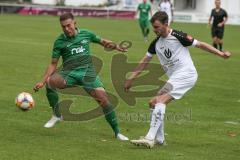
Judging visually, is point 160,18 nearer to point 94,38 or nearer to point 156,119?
point 156,119

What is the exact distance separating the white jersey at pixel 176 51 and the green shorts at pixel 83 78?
1.36 m

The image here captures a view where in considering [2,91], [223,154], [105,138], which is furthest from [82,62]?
[2,91]

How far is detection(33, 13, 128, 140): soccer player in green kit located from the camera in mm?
10551

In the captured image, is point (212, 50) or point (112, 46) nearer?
point (212, 50)

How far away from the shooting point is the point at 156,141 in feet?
32.5

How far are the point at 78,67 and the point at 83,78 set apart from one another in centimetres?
21

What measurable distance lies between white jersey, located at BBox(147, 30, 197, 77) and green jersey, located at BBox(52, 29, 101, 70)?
4.43 ft

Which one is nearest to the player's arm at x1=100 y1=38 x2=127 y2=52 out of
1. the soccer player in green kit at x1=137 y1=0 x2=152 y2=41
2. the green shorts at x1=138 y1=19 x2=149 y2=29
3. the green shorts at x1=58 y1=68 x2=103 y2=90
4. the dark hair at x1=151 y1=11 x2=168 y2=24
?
the green shorts at x1=58 y1=68 x2=103 y2=90

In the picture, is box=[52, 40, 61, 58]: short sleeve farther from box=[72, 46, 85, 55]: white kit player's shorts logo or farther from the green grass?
the green grass

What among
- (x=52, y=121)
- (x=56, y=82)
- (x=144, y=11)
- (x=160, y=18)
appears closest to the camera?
(x=160, y=18)

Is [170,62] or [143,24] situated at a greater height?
[170,62]

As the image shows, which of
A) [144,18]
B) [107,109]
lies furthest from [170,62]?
[144,18]

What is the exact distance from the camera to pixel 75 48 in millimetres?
10633

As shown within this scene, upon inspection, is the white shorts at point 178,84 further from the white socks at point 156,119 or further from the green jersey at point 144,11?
the green jersey at point 144,11
